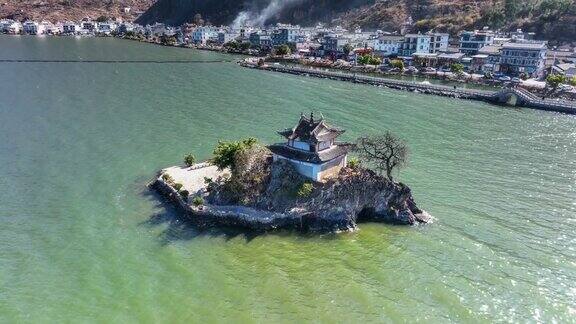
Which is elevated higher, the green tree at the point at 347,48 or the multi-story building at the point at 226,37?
the multi-story building at the point at 226,37

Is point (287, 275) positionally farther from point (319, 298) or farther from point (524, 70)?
point (524, 70)

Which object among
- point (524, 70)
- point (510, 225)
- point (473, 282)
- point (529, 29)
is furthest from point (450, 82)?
point (473, 282)

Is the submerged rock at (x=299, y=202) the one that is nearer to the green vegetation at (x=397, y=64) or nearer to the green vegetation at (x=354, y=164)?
the green vegetation at (x=354, y=164)

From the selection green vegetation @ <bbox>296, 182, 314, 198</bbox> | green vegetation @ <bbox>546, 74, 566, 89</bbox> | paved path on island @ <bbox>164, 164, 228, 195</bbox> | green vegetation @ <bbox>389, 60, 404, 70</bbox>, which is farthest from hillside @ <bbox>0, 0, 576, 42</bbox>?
paved path on island @ <bbox>164, 164, 228, 195</bbox>

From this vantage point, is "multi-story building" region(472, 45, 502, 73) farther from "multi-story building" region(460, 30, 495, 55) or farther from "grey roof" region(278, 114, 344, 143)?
"grey roof" region(278, 114, 344, 143)

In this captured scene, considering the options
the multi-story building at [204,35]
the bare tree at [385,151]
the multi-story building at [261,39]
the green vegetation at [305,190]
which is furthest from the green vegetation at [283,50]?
the green vegetation at [305,190]

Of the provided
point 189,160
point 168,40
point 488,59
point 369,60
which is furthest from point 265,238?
point 168,40

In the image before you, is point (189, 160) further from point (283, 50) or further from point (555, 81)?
point (283, 50)
